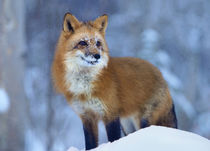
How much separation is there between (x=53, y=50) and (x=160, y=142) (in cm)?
605

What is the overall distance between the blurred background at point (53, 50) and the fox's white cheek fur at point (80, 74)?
4.06 meters

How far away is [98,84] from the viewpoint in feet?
12.3

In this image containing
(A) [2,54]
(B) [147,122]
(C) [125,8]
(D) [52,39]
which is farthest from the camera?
(C) [125,8]

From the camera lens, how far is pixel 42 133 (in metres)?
8.48

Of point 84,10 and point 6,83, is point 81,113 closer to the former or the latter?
point 6,83

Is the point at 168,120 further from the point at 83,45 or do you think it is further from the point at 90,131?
the point at 83,45

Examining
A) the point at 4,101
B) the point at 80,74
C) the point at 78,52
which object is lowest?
the point at 80,74

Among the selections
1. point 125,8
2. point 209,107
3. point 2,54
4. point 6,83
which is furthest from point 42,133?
point 209,107

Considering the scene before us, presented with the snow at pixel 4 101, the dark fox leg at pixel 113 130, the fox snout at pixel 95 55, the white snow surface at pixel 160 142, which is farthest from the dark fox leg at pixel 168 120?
the snow at pixel 4 101

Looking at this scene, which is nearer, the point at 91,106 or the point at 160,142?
the point at 160,142

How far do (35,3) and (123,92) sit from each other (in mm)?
5613

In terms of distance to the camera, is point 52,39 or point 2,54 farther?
point 52,39

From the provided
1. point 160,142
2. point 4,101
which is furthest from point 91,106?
point 4,101

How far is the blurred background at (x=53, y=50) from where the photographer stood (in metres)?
7.60
